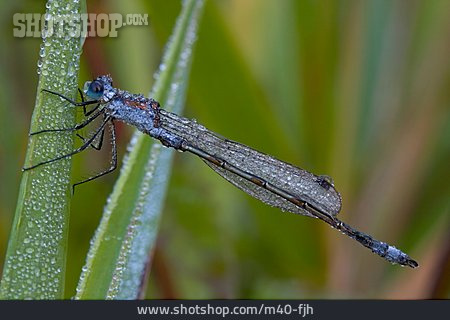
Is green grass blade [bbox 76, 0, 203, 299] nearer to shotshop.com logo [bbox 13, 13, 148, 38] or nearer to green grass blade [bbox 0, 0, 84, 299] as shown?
green grass blade [bbox 0, 0, 84, 299]

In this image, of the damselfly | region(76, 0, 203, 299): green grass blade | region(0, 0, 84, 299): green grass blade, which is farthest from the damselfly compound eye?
region(0, 0, 84, 299): green grass blade

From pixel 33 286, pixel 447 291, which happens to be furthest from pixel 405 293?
pixel 33 286

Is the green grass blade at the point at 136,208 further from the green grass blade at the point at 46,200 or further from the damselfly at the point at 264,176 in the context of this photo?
the damselfly at the point at 264,176

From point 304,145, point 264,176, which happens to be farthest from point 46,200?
point 304,145

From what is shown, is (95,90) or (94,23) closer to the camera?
(95,90)

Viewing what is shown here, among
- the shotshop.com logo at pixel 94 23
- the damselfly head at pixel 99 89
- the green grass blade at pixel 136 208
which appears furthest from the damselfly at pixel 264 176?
the green grass blade at pixel 136 208

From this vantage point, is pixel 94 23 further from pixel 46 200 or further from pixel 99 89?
pixel 46 200
